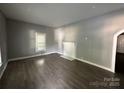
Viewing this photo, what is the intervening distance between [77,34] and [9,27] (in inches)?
166

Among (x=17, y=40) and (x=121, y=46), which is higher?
(x=17, y=40)

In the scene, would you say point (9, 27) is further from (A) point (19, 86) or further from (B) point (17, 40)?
(A) point (19, 86)

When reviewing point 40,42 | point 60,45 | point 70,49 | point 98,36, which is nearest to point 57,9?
point 98,36

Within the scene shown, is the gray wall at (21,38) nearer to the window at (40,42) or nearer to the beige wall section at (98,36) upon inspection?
the window at (40,42)

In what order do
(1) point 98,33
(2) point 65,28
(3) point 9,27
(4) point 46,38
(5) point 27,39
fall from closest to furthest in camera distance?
(1) point 98,33 → (3) point 9,27 → (5) point 27,39 → (2) point 65,28 → (4) point 46,38

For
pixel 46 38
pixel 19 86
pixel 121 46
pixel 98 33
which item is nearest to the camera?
pixel 19 86

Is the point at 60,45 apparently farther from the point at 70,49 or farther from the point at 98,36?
the point at 98,36

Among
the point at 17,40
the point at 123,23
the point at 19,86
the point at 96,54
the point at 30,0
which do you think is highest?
the point at 30,0

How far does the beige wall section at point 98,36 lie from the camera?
3.10 metres

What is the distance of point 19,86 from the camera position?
2184mm

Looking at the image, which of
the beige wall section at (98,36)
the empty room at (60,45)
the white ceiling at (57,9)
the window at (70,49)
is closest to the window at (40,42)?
the empty room at (60,45)

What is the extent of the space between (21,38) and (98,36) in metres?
4.70

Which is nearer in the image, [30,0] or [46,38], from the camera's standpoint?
[30,0]

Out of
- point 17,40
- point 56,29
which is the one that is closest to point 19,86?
point 17,40
